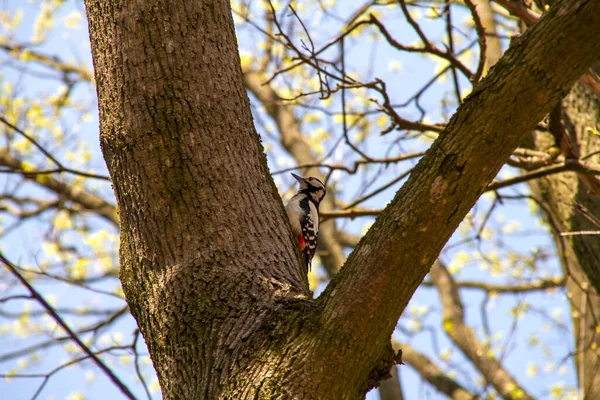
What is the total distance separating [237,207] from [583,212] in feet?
8.71

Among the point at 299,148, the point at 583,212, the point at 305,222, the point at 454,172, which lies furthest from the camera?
the point at 299,148

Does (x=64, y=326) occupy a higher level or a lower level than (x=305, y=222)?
lower

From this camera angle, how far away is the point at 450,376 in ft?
26.4

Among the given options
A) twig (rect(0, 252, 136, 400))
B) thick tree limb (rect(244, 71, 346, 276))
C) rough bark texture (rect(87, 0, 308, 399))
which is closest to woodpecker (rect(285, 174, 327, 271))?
→ thick tree limb (rect(244, 71, 346, 276))

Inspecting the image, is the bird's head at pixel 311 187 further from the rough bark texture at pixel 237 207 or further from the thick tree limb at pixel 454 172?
the thick tree limb at pixel 454 172

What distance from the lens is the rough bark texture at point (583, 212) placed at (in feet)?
14.9

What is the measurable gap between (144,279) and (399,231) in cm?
103

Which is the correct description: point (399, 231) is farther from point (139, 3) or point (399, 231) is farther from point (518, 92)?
point (139, 3)

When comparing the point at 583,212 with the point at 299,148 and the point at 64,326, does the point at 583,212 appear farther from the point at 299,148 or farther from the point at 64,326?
the point at 299,148

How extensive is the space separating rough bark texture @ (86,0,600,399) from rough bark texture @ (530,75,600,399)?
2.46 metres

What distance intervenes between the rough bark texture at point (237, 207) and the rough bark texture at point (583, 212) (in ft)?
8.07

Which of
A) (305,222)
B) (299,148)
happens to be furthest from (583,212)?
(299,148)

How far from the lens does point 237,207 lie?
8.60ft

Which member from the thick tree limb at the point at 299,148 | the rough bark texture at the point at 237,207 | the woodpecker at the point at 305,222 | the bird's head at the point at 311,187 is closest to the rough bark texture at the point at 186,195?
the rough bark texture at the point at 237,207
